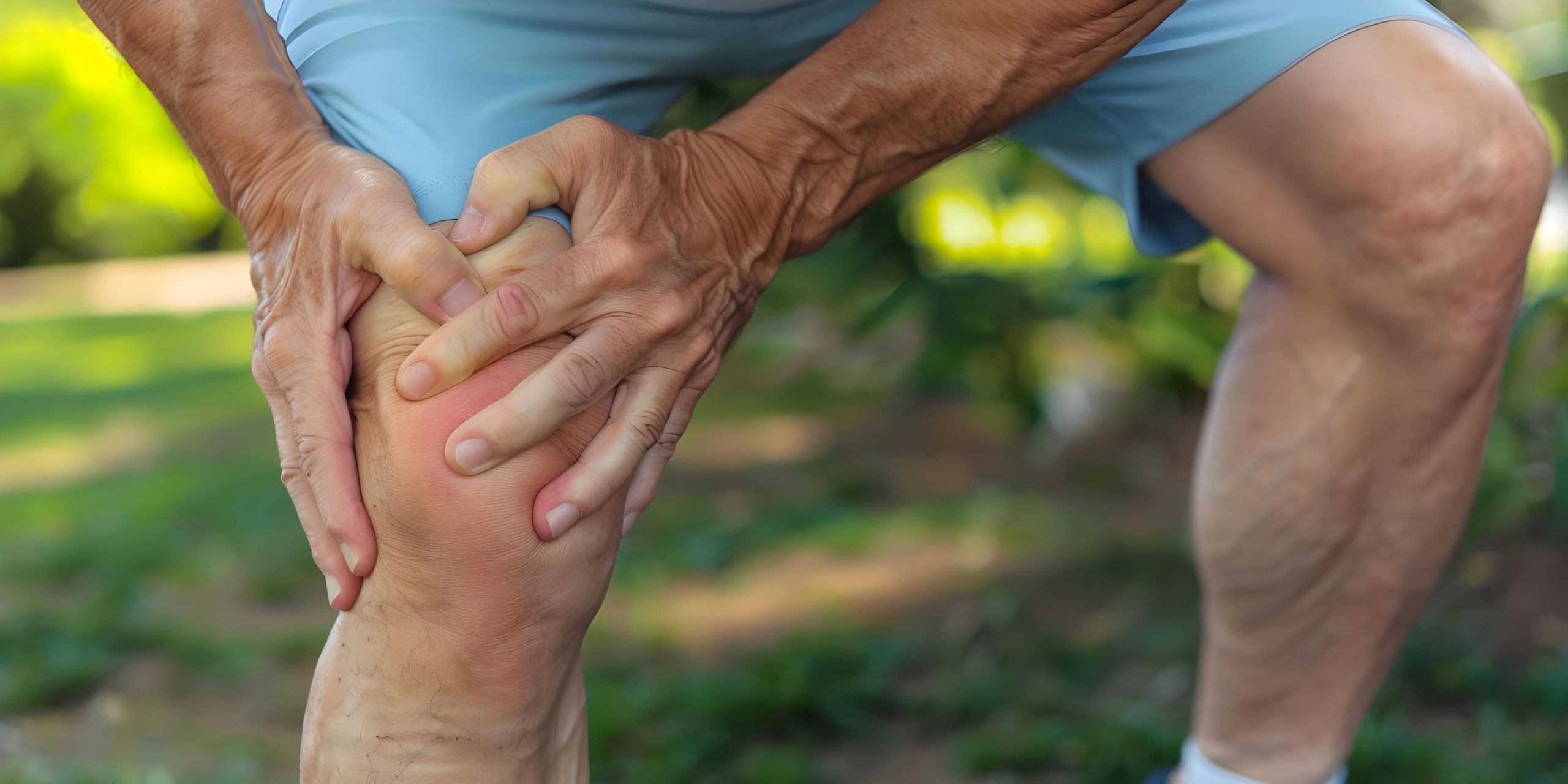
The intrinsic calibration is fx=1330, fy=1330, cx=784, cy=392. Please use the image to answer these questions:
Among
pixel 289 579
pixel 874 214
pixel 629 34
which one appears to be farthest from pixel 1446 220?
pixel 289 579

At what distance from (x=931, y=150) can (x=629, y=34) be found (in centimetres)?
35

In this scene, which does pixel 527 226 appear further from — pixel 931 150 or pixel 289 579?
pixel 289 579

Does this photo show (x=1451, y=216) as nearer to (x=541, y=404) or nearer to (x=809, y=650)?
(x=541, y=404)

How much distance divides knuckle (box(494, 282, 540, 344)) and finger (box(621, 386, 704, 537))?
21 centimetres

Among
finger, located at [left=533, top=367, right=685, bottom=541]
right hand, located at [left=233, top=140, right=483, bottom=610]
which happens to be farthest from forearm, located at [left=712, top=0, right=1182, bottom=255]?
right hand, located at [left=233, top=140, right=483, bottom=610]

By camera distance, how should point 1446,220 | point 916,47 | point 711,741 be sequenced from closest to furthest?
point 916,47
point 1446,220
point 711,741

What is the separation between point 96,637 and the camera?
2934 mm

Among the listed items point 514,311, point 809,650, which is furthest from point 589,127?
point 809,650

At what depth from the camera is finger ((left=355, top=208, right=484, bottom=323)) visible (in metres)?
1.19

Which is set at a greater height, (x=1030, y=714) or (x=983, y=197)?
(x=983, y=197)

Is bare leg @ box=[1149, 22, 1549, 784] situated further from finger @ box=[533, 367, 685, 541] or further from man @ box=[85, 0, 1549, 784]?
finger @ box=[533, 367, 685, 541]

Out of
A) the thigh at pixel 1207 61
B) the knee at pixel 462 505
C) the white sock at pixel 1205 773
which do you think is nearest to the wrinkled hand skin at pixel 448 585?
the knee at pixel 462 505

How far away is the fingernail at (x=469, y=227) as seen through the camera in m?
1.25

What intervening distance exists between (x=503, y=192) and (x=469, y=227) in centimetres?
5
